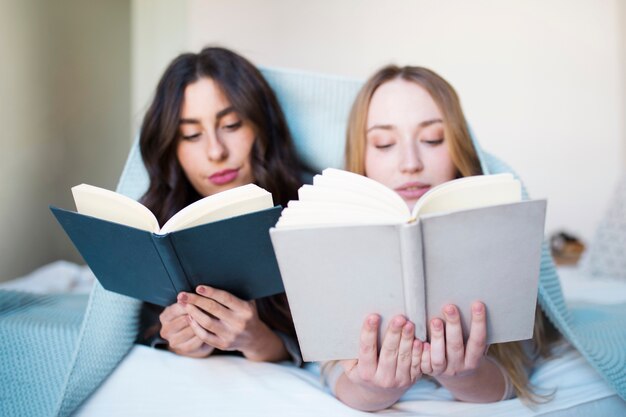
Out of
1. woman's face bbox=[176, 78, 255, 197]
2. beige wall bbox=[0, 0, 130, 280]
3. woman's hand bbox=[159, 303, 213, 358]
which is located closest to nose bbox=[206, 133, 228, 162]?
woman's face bbox=[176, 78, 255, 197]

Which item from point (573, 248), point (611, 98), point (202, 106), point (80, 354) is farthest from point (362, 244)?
point (611, 98)

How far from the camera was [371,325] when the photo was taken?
688 mm

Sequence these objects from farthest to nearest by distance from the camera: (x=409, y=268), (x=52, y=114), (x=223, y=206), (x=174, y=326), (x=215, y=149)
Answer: (x=52, y=114), (x=215, y=149), (x=174, y=326), (x=223, y=206), (x=409, y=268)

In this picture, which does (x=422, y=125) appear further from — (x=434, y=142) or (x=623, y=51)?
(x=623, y=51)

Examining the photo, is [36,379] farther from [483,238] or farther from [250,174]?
[483,238]

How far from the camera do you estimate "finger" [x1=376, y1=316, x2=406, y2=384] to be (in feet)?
2.25

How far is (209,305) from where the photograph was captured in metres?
0.85

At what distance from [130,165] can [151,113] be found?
5.6 inches

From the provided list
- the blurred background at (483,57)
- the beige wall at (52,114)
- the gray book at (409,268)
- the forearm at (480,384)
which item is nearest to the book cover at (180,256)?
the gray book at (409,268)

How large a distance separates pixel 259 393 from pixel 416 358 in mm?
312

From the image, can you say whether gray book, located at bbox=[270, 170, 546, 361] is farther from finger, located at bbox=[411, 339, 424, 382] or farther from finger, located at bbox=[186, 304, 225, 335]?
finger, located at bbox=[186, 304, 225, 335]

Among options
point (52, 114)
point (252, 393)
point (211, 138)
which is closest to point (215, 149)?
point (211, 138)

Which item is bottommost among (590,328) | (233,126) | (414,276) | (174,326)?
(590,328)

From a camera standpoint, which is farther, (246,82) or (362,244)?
(246,82)
